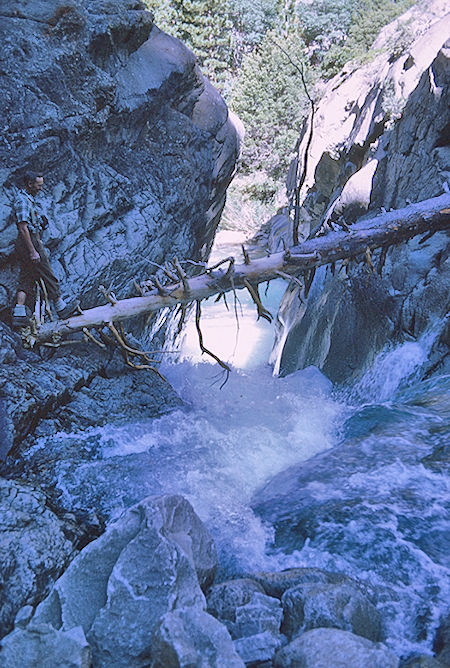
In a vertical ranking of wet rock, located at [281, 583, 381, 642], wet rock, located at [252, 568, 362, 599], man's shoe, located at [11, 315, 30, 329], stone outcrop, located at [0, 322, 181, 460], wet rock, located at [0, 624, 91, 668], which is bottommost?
stone outcrop, located at [0, 322, 181, 460]

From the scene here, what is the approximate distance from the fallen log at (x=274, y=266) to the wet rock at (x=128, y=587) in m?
3.53

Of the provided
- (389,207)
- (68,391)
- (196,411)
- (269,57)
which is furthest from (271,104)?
(68,391)

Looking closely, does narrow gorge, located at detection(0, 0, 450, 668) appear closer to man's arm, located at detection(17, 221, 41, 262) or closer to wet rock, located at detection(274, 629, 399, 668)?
wet rock, located at detection(274, 629, 399, 668)

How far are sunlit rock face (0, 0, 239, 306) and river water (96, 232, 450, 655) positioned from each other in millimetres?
3088

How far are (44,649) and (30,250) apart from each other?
5215 mm

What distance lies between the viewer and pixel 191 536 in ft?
12.0

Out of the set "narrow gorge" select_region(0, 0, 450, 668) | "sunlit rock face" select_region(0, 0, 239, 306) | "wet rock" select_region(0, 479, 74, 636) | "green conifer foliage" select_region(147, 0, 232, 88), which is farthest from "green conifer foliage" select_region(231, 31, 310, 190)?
"wet rock" select_region(0, 479, 74, 636)

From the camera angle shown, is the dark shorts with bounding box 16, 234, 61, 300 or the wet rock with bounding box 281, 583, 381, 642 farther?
the dark shorts with bounding box 16, 234, 61, 300

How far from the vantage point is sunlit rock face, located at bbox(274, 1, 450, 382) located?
817cm

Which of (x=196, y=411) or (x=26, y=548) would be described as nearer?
(x=26, y=548)

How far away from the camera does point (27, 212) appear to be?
6500 millimetres

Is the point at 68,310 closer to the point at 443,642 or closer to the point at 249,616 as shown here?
the point at 249,616

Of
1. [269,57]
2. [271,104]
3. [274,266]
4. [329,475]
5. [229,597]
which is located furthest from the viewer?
[271,104]

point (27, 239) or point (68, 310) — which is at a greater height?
point (27, 239)
